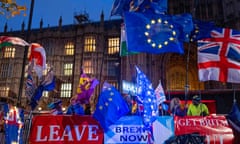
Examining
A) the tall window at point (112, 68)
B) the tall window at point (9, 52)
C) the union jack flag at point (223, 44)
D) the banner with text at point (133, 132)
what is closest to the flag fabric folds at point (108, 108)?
the banner with text at point (133, 132)

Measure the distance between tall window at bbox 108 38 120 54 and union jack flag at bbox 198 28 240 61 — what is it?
25509mm

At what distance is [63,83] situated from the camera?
3397 cm

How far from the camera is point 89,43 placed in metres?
34.6

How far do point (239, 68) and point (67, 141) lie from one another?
23.3 feet

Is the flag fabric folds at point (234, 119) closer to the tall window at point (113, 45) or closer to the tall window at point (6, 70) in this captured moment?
the tall window at point (113, 45)

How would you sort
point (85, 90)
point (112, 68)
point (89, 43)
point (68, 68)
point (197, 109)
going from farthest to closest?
point (68, 68), point (89, 43), point (112, 68), point (197, 109), point (85, 90)

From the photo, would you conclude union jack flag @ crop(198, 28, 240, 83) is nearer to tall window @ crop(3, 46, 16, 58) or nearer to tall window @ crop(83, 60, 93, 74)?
tall window @ crop(83, 60, 93, 74)

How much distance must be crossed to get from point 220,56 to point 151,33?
312 cm

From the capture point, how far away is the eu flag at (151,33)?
790cm

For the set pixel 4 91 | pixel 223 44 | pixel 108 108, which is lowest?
pixel 108 108

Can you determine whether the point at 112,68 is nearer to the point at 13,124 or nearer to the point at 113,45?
the point at 113,45

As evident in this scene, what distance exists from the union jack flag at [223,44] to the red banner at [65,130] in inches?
221

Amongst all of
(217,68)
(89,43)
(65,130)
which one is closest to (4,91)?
(89,43)

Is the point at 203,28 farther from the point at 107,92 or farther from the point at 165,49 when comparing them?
the point at 107,92
